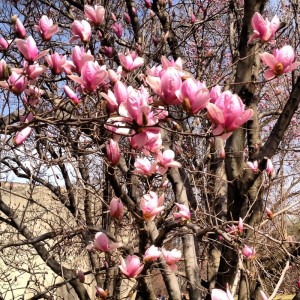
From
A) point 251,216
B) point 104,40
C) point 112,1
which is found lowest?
point 251,216

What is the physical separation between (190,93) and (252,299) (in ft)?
7.67

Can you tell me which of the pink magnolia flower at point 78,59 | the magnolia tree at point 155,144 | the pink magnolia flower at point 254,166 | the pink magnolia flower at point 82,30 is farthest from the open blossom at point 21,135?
the pink magnolia flower at point 254,166

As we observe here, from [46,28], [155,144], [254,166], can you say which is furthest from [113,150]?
[254,166]

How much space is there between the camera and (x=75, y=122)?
134cm

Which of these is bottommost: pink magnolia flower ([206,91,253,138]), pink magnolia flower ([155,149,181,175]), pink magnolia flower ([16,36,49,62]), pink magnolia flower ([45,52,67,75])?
pink magnolia flower ([206,91,253,138])

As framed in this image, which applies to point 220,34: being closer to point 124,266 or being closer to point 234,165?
point 234,165

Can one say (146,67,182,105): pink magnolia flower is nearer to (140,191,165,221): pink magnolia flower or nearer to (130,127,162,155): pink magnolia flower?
(130,127,162,155): pink magnolia flower

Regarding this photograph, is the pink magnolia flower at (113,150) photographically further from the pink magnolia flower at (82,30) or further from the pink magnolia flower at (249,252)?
the pink magnolia flower at (249,252)

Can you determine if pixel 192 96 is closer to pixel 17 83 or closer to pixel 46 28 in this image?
pixel 17 83

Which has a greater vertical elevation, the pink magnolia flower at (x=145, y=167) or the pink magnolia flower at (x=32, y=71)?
the pink magnolia flower at (x=32, y=71)

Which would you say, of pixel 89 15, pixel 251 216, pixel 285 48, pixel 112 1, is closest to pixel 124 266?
pixel 285 48

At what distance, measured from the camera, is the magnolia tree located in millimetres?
1262

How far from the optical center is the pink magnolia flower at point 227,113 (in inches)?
42.4

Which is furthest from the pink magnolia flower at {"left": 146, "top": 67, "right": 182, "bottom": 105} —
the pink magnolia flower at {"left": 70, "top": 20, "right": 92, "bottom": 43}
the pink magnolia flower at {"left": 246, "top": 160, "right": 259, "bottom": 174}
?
the pink magnolia flower at {"left": 246, "top": 160, "right": 259, "bottom": 174}
